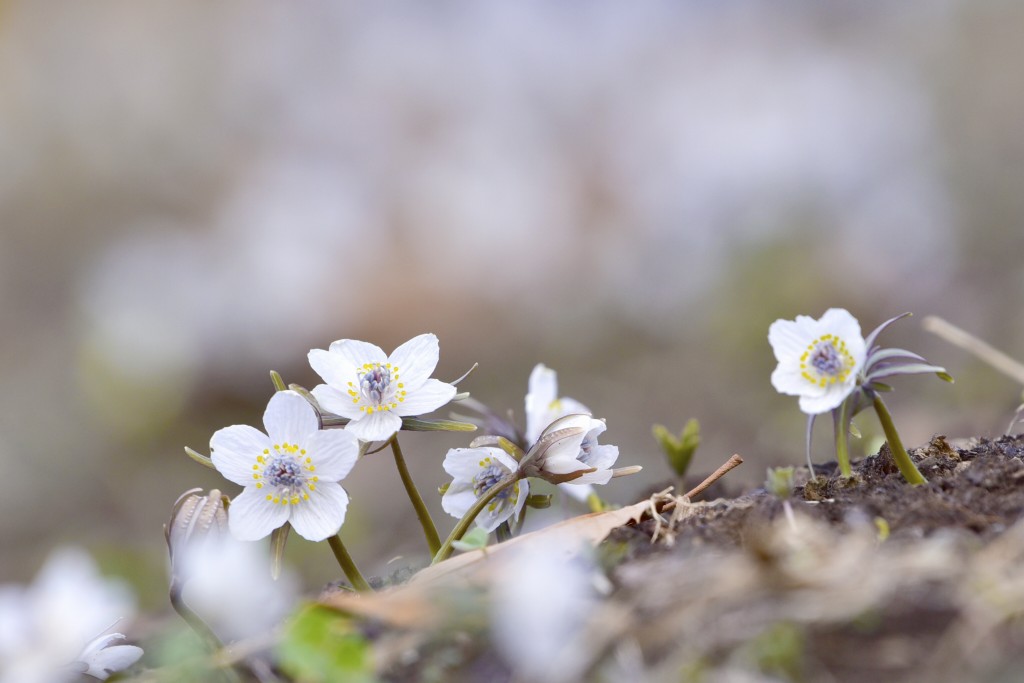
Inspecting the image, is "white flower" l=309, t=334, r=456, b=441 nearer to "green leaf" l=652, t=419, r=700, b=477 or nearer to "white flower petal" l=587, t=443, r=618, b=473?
"white flower petal" l=587, t=443, r=618, b=473

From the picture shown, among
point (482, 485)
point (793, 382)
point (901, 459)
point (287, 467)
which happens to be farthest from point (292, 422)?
point (901, 459)

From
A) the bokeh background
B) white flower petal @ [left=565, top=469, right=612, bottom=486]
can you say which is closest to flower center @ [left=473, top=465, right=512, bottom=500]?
white flower petal @ [left=565, top=469, right=612, bottom=486]

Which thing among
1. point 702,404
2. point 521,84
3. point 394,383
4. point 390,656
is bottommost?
point 702,404

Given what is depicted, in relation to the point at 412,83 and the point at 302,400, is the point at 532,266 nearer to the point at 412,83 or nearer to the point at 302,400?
the point at 412,83

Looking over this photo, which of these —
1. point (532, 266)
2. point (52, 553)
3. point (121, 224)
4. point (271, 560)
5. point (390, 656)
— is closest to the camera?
point (390, 656)

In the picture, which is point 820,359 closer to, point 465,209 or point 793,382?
point 793,382

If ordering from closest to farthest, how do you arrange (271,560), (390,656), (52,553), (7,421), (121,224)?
(390,656) < (271,560) < (52,553) < (7,421) < (121,224)

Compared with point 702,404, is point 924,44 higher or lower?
higher

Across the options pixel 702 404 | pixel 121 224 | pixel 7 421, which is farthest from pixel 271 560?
pixel 121 224
